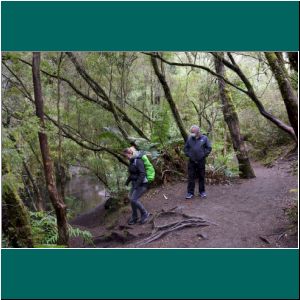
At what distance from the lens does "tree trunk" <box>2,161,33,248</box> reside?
517 cm

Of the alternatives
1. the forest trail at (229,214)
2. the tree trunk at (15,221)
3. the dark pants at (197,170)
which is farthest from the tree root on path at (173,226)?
the tree trunk at (15,221)

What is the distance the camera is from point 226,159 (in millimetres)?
9836

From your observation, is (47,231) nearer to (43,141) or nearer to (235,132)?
(43,141)

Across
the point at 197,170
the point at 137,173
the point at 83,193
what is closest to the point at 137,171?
the point at 137,173

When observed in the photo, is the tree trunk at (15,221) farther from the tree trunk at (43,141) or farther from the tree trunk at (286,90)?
the tree trunk at (286,90)

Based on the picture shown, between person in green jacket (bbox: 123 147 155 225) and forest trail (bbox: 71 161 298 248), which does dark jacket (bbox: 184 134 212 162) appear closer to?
forest trail (bbox: 71 161 298 248)

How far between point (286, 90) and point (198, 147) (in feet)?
8.91

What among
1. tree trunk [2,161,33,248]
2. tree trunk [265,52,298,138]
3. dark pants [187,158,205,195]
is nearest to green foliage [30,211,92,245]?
tree trunk [2,161,33,248]

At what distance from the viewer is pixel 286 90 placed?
17.0 feet

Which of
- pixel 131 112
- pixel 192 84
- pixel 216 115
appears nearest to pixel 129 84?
pixel 131 112

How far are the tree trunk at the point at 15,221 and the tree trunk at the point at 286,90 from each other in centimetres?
408

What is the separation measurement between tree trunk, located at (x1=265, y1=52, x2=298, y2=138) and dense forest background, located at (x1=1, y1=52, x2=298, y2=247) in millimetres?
521

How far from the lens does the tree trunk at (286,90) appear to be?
195 inches

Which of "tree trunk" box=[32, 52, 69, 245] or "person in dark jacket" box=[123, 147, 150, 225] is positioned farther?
"person in dark jacket" box=[123, 147, 150, 225]
